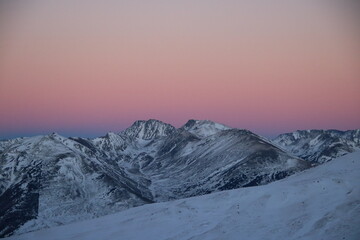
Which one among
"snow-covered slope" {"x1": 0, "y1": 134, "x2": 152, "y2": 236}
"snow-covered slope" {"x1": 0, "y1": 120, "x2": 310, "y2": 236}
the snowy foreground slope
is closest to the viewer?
the snowy foreground slope

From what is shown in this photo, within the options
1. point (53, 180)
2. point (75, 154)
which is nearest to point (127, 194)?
point (53, 180)

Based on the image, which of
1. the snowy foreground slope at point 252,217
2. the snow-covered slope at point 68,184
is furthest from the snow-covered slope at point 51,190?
the snowy foreground slope at point 252,217

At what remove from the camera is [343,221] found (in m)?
28.4

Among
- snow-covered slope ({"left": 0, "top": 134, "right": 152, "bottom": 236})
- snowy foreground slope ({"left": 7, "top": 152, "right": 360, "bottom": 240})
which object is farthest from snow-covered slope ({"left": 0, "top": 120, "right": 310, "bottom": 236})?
snowy foreground slope ({"left": 7, "top": 152, "right": 360, "bottom": 240})

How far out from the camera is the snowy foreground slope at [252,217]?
2919cm

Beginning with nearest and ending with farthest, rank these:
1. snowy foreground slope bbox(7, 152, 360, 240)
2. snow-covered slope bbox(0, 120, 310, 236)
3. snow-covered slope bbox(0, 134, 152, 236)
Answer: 1. snowy foreground slope bbox(7, 152, 360, 240)
2. snow-covered slope bbox(0, 134, 152, 236)
3. snow-covered slope bbox(0, 120, 310, 236)

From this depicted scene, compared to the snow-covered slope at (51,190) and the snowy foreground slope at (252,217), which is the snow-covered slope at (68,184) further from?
the snowy foreground slope at (252,217)

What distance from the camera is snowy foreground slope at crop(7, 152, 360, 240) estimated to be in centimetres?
2919

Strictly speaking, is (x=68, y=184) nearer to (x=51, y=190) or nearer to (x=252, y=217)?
(x=51, y=190)

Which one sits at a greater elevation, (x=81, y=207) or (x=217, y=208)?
(x=217, y=208)

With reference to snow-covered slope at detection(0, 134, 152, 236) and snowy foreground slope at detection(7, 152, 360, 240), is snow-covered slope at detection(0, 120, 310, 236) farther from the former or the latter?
snowy foreground slope at detection(7, 152, 360, 240)

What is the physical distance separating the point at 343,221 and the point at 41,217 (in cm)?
11535

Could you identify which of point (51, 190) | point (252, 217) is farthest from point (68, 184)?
point (252, 217)

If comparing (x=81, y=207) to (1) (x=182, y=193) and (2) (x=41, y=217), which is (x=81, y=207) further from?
(1) (x=182, y=193)
